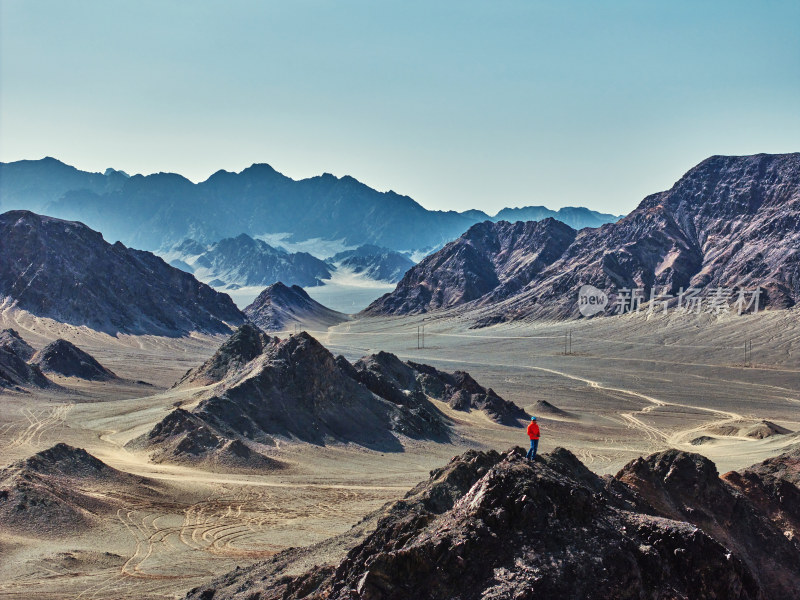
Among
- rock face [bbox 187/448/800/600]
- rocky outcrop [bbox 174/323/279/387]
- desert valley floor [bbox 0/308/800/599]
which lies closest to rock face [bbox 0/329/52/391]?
desert valley floor [bbox 0/308/800/599]

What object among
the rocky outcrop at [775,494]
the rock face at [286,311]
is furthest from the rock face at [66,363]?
the rock face at [286,311]

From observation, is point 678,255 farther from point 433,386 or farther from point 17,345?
point 17,345

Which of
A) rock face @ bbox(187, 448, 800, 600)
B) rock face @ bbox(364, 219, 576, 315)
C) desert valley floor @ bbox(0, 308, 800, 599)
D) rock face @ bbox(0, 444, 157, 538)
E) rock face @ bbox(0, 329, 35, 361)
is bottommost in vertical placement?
desert valley floor @ bbox(0, 308, 800, 599)

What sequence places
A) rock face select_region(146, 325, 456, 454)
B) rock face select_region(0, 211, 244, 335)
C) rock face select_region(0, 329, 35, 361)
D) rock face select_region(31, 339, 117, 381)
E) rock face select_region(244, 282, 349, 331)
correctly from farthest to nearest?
1. rock face select_region(244, 282, 349, 331)
2. rock face select_region(0, 211, 244, 335)
3. rock face select_region(0, 329, 35, 361)
4. rock face select_region(31, 339, 117, 381)
5. rock face select_region(146, 325, 456, 454)

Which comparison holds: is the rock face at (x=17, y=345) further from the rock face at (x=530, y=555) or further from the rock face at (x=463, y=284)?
the rock face at (x=463, y=284)

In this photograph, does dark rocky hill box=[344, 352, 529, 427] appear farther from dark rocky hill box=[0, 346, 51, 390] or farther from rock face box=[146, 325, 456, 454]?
dark rocky hill box=[0, 346, 51, 390]

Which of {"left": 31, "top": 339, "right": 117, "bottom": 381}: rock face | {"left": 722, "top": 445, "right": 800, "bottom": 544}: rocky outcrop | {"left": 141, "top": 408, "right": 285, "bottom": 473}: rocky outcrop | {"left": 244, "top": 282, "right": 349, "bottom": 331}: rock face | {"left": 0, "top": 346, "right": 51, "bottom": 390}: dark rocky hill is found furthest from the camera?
{"left": 244, "top": 282, "right": 349, "bottom": 331}: rock face
